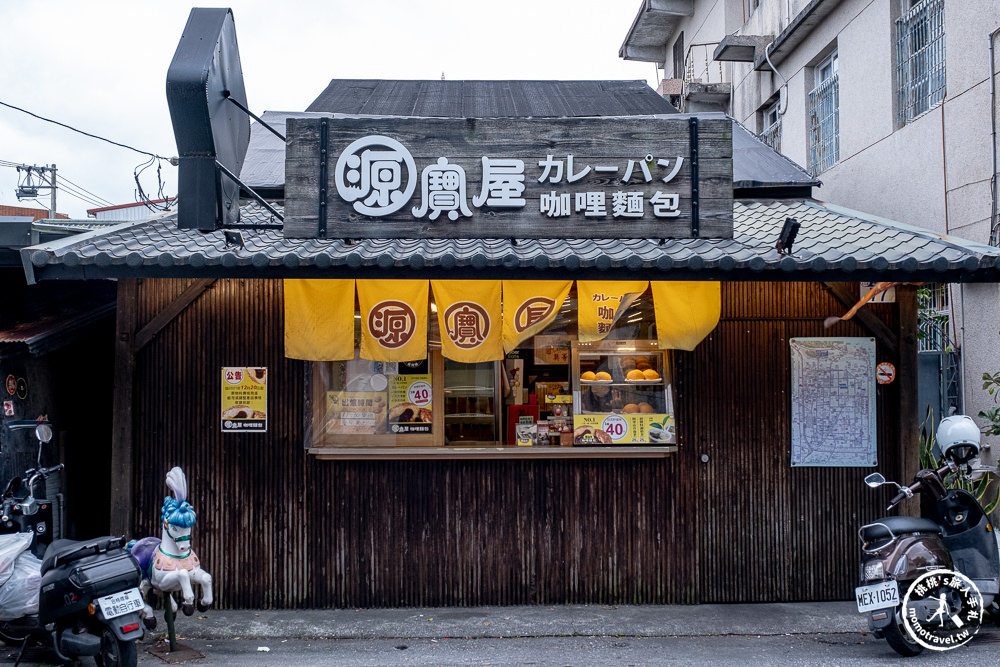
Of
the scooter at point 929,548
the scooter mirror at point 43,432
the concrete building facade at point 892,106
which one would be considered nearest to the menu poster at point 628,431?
the scooter at point 929,548

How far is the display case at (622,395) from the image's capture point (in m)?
7.28

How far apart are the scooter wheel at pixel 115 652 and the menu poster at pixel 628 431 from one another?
422 centimetres

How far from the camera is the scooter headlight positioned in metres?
5.62

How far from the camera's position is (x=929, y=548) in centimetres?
575

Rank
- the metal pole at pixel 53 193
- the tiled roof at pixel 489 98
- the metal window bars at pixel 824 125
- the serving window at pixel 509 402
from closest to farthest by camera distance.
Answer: the serving window at pixel 509 402, the tiled roof at pixel 489 98, the metal window bars at pixel 824 125, the metal pole at pixel 53 193

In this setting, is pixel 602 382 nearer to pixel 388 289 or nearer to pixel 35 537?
pixel 388 289

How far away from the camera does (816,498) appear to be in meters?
7.30

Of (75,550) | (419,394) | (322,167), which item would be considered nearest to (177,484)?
(75,550)

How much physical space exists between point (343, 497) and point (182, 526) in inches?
70.3

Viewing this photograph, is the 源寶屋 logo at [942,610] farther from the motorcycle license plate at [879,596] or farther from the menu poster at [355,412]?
the menu poster at [355,412]

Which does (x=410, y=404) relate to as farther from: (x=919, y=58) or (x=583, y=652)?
(x=919, y=58)

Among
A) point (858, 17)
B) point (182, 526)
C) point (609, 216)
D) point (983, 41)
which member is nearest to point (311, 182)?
point (609, 216)

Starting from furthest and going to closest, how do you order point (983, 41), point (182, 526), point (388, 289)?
point (983, 41) → point (388, 289) → point (182, 526)

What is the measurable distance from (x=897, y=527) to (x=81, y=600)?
6.26 metres
